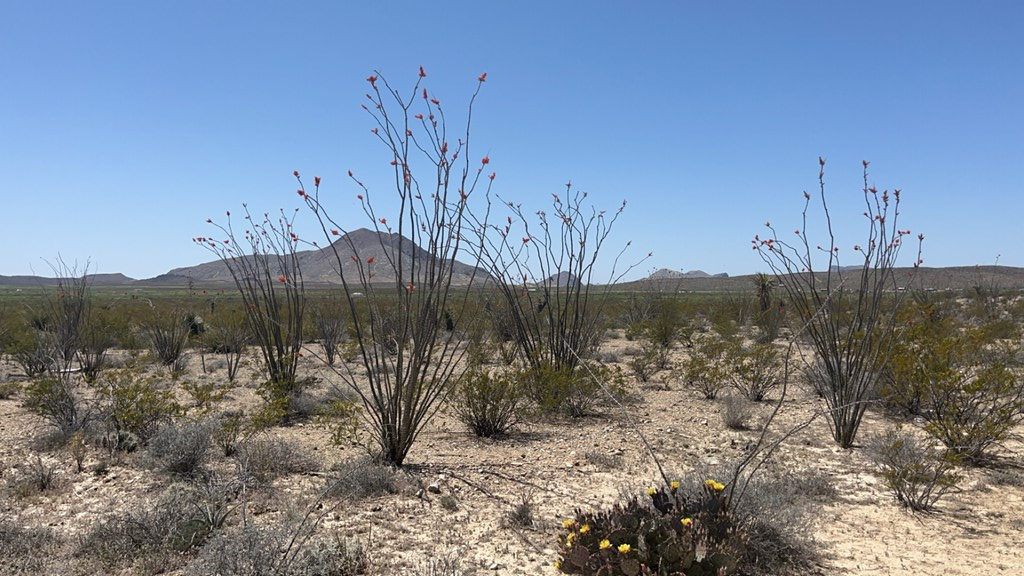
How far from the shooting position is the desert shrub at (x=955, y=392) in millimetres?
6000

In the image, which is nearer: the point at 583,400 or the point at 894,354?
the point at 894,354

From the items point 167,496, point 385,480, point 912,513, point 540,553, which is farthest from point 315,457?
point 912,513

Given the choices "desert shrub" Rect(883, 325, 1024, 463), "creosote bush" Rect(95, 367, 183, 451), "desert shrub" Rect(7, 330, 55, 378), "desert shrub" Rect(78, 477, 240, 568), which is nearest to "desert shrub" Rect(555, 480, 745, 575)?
"desert shrub" Rect(78, 477, 240, 568)

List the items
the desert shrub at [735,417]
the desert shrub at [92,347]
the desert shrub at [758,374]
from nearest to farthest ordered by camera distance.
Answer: the desert shrub at [735,417], the desert shrub at [758,374], the desert shrub at [92,347]

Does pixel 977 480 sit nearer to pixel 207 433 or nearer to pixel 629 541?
pixel 629 541

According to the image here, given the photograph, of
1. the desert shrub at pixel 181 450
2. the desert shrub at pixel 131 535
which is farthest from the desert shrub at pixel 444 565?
the desert shrub at pixel 181 450

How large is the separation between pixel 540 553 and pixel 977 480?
13.9 feet

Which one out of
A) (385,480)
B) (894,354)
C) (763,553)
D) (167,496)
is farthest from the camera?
(894,354)

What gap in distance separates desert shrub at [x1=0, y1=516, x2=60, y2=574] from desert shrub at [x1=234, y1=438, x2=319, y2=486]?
1.40 metres

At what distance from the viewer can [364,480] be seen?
5105 millimetres

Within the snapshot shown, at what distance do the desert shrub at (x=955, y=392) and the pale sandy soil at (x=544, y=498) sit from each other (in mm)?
337

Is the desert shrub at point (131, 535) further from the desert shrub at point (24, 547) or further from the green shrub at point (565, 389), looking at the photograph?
the green shrub at point (565, 389)

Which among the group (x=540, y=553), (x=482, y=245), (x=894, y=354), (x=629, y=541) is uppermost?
(x=482, y=245)

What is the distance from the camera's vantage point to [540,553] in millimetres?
4043
